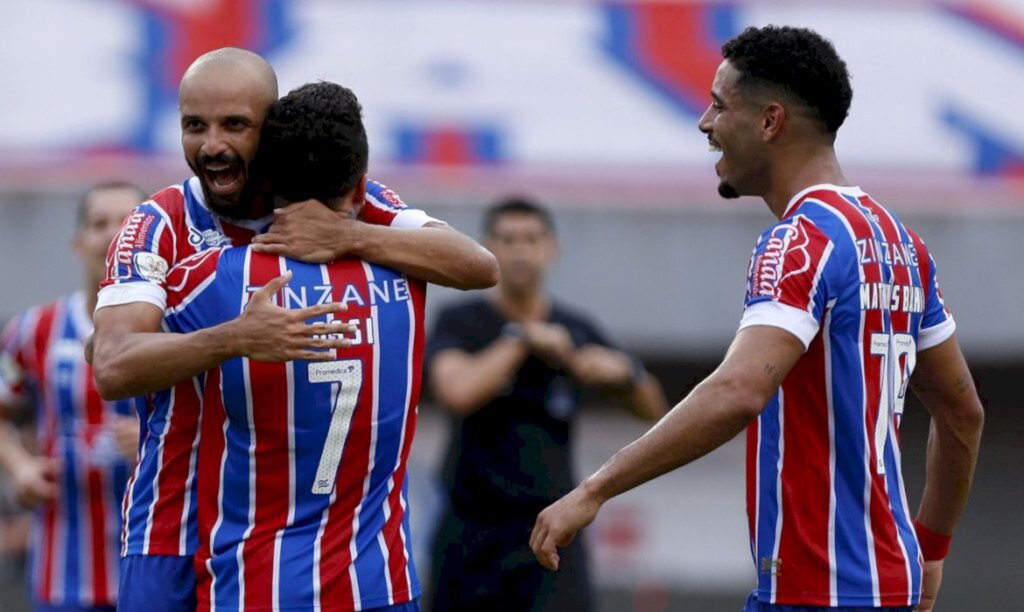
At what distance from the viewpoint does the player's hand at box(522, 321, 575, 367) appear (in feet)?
20.0

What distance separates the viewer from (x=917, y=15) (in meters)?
11.0

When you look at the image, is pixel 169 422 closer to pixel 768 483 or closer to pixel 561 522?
Result: pixel 561 522

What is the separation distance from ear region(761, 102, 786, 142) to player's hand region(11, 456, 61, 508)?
325cm

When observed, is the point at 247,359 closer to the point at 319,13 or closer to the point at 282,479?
the point at 282,479

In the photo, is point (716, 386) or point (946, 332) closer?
point (716, 386)

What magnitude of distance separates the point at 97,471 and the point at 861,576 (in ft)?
10.6

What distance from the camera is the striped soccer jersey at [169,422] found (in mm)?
3887

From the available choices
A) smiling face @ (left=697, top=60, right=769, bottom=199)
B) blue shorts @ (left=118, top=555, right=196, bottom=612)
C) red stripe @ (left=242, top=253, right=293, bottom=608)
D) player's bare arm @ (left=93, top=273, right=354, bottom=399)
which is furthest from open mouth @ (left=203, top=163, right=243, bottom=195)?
smiling face @ (left=697, top=60, right=769, bottom=199)

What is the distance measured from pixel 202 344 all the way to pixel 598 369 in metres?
2.69

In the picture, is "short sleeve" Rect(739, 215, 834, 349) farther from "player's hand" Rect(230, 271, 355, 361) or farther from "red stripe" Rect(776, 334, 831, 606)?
"player's hand" Rect(230, 271, 355, 361)

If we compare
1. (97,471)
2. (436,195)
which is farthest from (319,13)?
(97,471)

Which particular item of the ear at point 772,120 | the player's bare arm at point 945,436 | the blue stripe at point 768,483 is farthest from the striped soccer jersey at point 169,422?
the player's bare arm at point 945,436

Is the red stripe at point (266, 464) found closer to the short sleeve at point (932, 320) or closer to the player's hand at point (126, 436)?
the short sleeve at point (932, 320)

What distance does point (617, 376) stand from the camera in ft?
20.1
